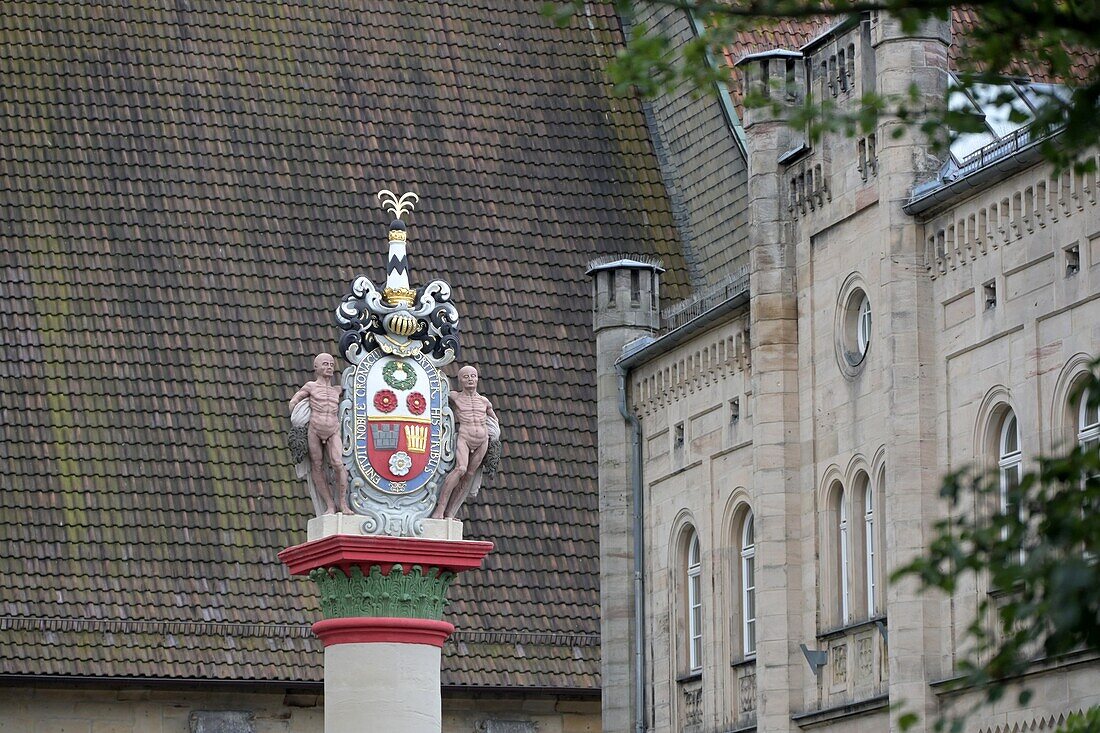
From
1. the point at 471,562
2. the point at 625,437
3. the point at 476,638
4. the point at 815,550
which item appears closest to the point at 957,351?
the point at 815,550

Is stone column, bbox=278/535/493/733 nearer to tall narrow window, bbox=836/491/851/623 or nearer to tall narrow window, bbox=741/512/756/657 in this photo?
tall narrow window, bbox=836/491/851/623

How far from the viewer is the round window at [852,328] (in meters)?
32.9

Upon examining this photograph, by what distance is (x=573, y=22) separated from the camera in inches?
2483

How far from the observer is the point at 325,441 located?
87.9 feet

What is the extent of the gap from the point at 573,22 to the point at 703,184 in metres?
6.62

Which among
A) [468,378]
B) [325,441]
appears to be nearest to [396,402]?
[325,441]

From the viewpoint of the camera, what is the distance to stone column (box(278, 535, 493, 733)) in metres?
25.7

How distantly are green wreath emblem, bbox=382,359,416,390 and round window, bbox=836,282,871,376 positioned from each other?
7854 millimetres

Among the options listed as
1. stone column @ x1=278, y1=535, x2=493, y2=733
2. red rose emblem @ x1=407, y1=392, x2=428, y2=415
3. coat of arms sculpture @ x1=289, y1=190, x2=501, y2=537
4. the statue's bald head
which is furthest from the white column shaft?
the statue's bald head

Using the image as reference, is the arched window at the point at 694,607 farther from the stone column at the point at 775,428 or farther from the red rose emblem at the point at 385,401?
the red rose emblem at the point at 385,401

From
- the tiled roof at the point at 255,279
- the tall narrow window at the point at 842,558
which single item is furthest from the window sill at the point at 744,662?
the tiled roof at the point at 255,279

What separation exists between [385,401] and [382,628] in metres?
2.27

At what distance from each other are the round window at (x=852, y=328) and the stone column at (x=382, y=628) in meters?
8.07

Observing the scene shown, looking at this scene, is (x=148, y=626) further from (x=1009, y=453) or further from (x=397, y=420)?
(x=397, y=420)
